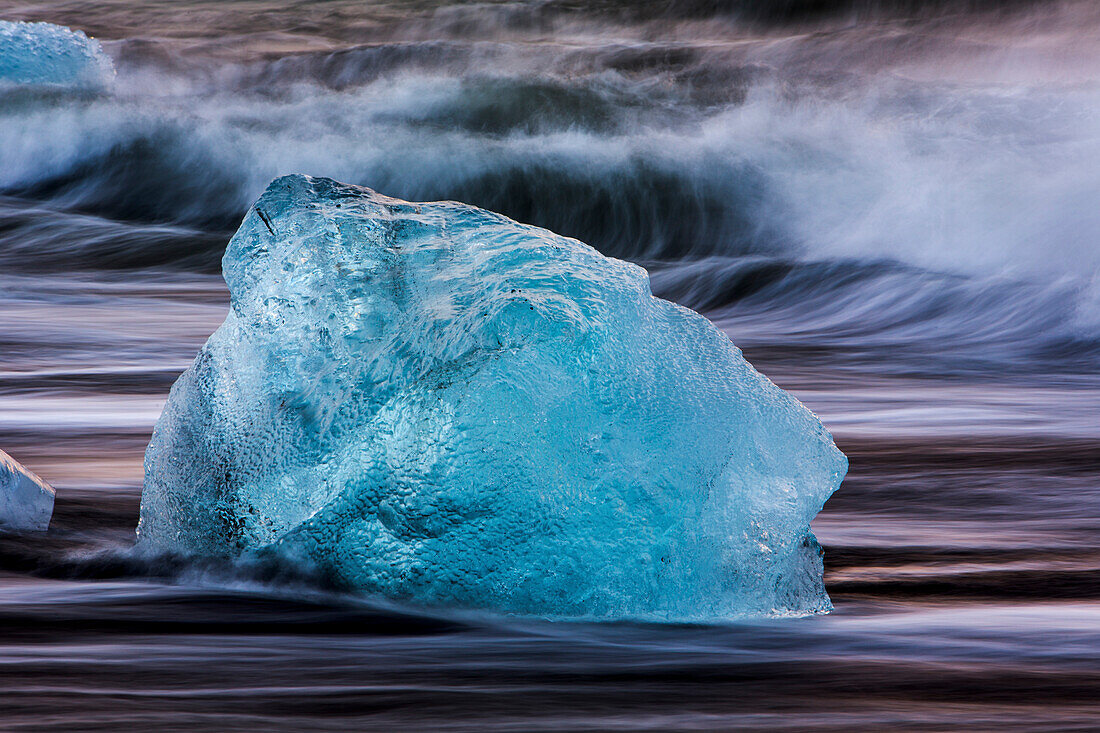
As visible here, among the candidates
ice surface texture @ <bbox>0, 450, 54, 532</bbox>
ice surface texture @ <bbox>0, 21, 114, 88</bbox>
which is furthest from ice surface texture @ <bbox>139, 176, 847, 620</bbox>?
ice surface texture @ <bbox>0, 21, 114, 88</bbox>

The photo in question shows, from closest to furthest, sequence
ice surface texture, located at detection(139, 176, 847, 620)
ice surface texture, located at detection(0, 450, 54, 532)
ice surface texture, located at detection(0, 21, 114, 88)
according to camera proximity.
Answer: ice surface texture, located at detection(139, 176, 847, 620) → ice surface texture, located at detection(0, 450, 54, 532) → ice surface texture, located at detection(0, 21, 114, 88)

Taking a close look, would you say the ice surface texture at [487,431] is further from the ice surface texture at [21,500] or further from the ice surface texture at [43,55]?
the ice surface texture at [43,55]

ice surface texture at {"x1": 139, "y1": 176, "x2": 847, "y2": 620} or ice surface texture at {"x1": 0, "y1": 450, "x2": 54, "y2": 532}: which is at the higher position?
ice surface texture at {"x1": 139, "y1": 176, "x2": 847, "y2": 620}

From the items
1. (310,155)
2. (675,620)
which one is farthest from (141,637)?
(310,155)

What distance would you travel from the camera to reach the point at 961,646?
2424 millimetres

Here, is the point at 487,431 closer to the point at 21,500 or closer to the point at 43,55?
the point at 21,500

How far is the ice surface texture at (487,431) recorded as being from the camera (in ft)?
7.41

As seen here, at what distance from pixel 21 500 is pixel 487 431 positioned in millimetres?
1440

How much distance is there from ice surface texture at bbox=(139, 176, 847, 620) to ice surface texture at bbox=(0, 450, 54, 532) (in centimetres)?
74

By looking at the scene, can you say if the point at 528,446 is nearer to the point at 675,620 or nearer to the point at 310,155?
the point at 675,620

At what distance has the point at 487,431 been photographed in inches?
88.2

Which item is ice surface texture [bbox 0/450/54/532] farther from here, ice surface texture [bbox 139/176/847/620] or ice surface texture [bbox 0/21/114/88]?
ice surface texture [bbox 0/21/114/88]

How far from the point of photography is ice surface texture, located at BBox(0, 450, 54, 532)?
10.2 ft

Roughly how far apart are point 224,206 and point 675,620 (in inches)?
749
